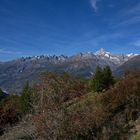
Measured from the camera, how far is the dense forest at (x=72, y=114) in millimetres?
18062

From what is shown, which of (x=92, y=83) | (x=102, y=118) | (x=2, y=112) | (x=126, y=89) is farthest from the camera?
(x=92, y=83)

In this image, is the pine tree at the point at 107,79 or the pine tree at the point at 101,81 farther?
the pine tree at the point at 107,79

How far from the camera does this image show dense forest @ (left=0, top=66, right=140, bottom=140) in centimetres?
1806

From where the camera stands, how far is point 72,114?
19078 mm

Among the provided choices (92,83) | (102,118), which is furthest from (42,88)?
(92,83)

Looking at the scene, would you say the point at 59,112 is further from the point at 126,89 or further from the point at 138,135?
the point at 126,89

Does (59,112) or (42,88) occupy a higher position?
(42,88)

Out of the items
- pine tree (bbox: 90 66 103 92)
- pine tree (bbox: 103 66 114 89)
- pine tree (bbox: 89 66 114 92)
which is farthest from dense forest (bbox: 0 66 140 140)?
pine tree (bbox: 103 66 114 89)

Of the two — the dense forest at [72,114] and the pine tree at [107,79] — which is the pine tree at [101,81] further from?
the dense forest at [72,114]

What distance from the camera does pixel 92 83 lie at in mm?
51531

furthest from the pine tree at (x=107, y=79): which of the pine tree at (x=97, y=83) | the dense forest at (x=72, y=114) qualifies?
the dense forest at (x=72, y=114)

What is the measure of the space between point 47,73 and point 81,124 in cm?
424

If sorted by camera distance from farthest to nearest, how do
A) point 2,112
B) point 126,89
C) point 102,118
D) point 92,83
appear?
1. point 92,83
2. point 2,112
3. point 126,89
4. point 102,118

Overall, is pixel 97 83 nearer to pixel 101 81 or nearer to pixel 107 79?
pixel 101 81
